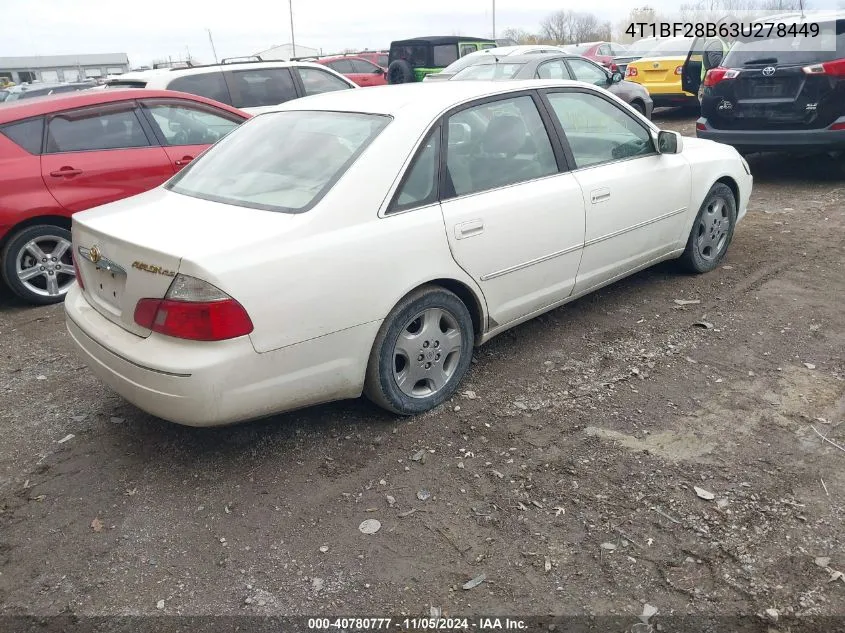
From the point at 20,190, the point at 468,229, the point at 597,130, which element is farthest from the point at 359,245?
the point at 20,190

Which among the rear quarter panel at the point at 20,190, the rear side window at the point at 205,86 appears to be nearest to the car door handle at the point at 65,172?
the rear quarter panel at the point at 20,190

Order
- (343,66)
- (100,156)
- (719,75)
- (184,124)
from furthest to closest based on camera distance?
(343,66) → (719,75) → (184,124) → (100,156)

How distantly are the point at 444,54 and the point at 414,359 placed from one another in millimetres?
14300

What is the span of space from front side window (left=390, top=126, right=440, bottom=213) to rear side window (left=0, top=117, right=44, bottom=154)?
3.63 metres

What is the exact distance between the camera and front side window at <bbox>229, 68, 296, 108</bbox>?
8820 millimetres

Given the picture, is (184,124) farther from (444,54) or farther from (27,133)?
(444,54)

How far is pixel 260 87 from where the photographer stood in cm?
895

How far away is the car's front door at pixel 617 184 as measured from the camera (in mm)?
4383

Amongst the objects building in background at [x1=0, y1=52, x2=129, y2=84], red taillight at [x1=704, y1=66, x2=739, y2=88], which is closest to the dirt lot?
red taillight at [x1=704, y1=66, x2=739, y2=88]

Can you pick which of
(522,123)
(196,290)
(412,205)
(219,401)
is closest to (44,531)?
(219,401)

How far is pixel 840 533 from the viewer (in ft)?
9.04

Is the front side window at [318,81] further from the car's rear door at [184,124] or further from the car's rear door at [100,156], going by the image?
the car's rear door at [100,156]

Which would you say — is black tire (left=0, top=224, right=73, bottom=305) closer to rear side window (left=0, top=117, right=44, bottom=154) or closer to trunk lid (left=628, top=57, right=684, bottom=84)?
rear side window (left=0, top=117, right=44, bottom=154)

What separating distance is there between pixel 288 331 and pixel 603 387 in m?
1.82
